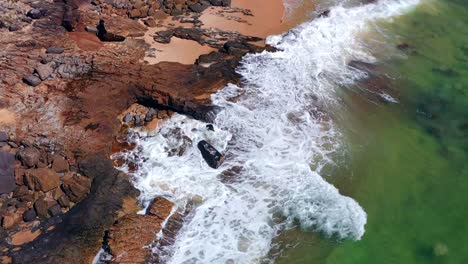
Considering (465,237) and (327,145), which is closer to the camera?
(465,237)

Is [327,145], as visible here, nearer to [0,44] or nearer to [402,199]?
[402,199]

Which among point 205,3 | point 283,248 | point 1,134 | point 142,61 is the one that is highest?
point 205,3

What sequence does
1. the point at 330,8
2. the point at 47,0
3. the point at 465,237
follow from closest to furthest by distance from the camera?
the point at 465,237 < the point at 47,0 < the point at 330,8

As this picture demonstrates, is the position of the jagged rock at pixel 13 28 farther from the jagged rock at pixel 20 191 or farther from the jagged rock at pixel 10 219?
the jagged rock at pixel 10 219

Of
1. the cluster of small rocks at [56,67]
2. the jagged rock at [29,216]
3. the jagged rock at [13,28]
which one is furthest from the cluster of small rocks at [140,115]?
the jagged rock at [13,28]

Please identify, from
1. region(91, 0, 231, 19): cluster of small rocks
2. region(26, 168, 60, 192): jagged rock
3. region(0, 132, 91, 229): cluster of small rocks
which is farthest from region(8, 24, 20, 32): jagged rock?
region(26, 168, 60, 192): jagged rock

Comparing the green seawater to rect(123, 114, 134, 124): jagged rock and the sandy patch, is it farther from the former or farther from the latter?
rect(123, 114, 134, 124): jagged rock

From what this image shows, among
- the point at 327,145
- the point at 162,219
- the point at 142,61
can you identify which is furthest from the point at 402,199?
the point at 142,61

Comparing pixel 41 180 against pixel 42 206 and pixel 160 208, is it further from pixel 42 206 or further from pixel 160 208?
pixel 160 208
